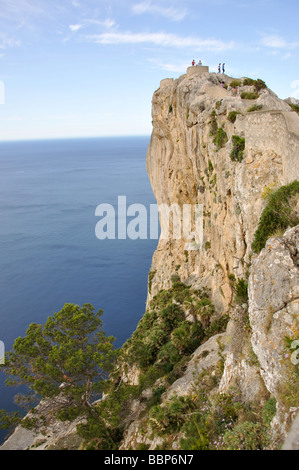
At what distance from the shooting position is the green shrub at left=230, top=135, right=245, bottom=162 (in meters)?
15.9

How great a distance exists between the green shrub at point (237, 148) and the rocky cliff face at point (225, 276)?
0.05 metres

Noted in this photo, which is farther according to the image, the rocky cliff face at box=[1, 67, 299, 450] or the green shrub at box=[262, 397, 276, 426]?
the rocky cliff face at box=[1, 67, 299, 450]

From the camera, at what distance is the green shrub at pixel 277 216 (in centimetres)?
1029

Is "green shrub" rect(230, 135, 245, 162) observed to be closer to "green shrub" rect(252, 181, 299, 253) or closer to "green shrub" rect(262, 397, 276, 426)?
"green shrub" rect(252, 181, 299, 253)

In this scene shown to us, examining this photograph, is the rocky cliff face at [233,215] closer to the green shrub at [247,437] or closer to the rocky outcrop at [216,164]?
the rocky outcrop at [216,164]

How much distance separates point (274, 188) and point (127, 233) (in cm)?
6879

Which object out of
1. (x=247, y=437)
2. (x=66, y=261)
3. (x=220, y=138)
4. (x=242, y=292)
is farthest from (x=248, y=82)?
(x=66, y=261)

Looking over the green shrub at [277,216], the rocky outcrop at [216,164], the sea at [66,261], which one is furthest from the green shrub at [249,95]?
the sea at [66,261]

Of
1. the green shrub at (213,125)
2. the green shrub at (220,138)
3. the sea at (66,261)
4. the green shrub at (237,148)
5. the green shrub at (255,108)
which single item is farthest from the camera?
the sea at (66,261)

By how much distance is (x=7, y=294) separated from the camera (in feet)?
188

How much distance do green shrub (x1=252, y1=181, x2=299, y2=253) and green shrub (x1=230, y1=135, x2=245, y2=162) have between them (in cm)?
519

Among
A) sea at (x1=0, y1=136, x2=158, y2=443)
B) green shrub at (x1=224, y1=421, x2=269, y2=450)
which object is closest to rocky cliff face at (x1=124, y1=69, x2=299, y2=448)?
green shrub at (x1=224, y1=421, x2=269, y2=450)

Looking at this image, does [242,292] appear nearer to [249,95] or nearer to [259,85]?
[249,95]
